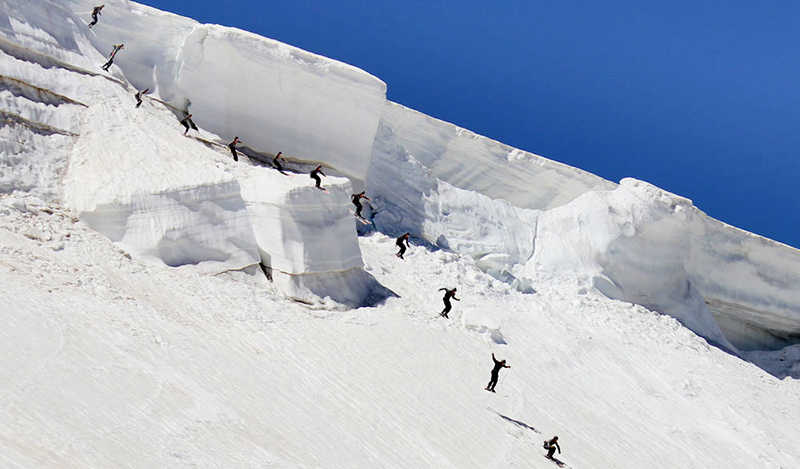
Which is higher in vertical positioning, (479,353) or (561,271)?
(561,271)

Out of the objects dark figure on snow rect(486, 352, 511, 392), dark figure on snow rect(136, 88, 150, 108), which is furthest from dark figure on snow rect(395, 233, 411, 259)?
dark figure on snow rect(136, 88, 150, 108)

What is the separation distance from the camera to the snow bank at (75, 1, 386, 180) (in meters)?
20.6

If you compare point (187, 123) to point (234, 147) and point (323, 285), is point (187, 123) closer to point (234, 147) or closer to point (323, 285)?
point (234, 147)

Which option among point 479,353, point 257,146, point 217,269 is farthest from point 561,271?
point 217,269

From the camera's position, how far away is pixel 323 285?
17.2 metres

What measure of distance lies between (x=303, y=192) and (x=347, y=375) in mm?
3830

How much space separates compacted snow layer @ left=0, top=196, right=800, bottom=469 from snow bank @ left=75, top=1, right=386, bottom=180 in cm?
277

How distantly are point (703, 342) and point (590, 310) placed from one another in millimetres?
2815

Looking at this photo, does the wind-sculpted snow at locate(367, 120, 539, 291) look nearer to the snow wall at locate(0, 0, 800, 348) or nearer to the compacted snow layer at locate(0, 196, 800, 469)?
the snow wall at locate(0, 0, 800, 348)

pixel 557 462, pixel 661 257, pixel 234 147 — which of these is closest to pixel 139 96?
pixel 234 147

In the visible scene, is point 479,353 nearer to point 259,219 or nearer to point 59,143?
point 259,219

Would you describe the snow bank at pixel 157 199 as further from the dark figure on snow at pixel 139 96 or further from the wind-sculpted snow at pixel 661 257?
the wind-sculpted snow at pixel 661 257

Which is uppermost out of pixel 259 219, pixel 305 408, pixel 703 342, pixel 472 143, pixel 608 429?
pixel 472 143

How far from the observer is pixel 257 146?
21.0 meters
